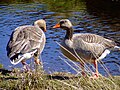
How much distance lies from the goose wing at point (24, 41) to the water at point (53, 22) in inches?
183

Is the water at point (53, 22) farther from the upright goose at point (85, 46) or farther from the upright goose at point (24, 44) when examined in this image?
the upright goose at point (24, 44)

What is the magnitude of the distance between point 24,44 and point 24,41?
153 mm

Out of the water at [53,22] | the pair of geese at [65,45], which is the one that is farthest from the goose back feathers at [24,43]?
the water at [53,22]

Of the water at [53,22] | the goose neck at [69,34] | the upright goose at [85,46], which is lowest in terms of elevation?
the water at [53,22]

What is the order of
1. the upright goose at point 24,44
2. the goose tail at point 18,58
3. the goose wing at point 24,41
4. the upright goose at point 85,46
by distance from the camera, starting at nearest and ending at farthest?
the goose tail at point 18,58 < the upright goose at point 24,44 < the goose wing at point 24,41 < the upright goose at point 85,46

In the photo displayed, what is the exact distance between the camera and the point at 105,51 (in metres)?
10.2

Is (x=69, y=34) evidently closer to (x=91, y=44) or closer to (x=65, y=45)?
(x=65, y=45)

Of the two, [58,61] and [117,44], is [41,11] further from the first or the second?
[117,44]

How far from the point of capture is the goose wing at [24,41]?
359 inches

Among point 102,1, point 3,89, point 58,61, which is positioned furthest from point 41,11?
point 3,89

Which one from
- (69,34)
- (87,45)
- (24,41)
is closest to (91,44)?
(87,45)

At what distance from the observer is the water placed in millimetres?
17234

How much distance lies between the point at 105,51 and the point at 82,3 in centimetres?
2696

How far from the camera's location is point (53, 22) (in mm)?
25953
